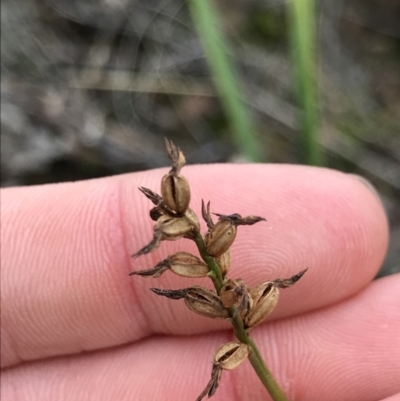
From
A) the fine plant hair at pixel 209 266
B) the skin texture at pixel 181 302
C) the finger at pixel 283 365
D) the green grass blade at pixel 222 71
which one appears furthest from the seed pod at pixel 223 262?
the green grass blade at pixel 222 71

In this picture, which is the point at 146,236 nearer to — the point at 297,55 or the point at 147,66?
the point at 297,55

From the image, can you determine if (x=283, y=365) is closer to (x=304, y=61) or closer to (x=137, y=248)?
(x=137, y=248)

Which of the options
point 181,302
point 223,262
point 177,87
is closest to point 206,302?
point 223,262

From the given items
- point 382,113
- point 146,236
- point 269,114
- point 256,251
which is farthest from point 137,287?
point 382,113

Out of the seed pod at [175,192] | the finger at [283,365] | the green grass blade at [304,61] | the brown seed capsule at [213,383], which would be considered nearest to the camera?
the seed pod at [175,192]

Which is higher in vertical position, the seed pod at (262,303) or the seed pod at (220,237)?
the seed pod at (220,237)

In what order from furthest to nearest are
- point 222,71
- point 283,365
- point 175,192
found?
point 222,71 < point 283,365 < point 175,192

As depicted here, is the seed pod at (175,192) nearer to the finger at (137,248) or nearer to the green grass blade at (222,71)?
the finger at (137,248)
